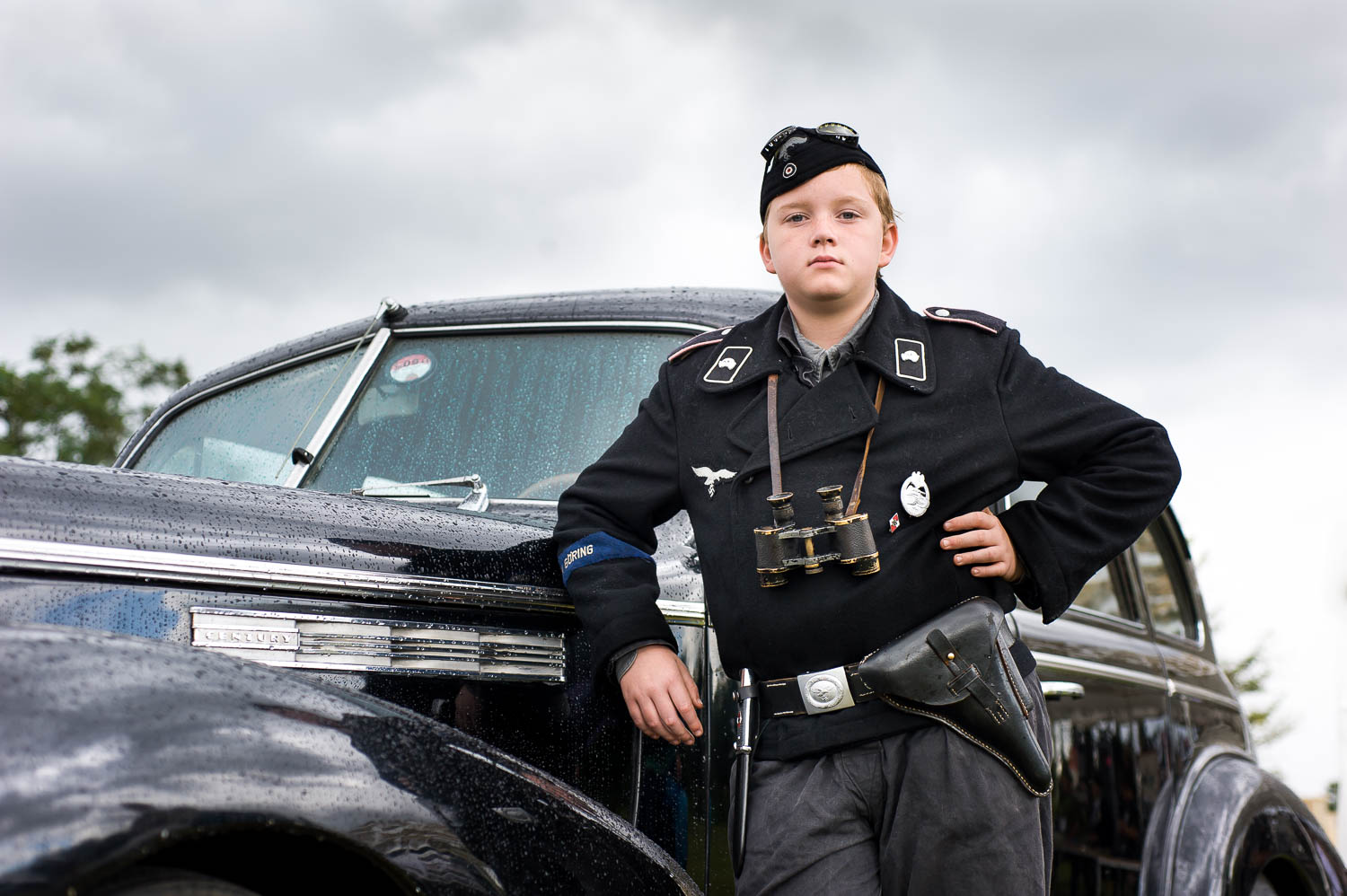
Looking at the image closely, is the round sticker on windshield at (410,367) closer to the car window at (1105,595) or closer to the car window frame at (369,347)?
the car window frame at (369,347)

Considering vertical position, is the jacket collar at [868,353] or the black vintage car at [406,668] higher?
the jacket collar at [868,353]

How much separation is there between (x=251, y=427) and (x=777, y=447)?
1518 millimetres

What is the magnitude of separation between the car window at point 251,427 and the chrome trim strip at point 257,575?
799 millimetres

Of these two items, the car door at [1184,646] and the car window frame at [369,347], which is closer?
the car window frame at [369,347]

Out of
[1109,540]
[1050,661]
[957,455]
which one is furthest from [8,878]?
[1050,661]

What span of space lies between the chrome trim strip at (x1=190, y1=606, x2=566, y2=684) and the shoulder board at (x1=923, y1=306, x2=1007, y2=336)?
86 centimetres

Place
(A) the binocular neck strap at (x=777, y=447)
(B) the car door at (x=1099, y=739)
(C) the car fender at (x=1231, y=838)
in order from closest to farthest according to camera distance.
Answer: (A) the binocular neck strap at (x=777, y=447)
(B) the car door at (x=1099, y=739)
(C) the car fender at (x=1231, y=838)

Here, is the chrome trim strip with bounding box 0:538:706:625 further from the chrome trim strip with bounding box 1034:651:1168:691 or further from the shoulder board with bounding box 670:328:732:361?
the chrome trim strip with bounding box 1034:651:1168:691

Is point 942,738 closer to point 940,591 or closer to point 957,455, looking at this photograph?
point 940,591

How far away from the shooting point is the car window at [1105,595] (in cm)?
348

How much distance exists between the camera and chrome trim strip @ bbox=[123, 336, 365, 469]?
2969 mm

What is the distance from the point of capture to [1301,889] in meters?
3.61

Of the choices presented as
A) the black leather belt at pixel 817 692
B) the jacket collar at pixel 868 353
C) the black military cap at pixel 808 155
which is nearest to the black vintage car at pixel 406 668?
the black leather belt at pixel 817 692

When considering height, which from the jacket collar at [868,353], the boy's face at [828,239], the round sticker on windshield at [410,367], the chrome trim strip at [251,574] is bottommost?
the chrome trim strip at [251,574]
